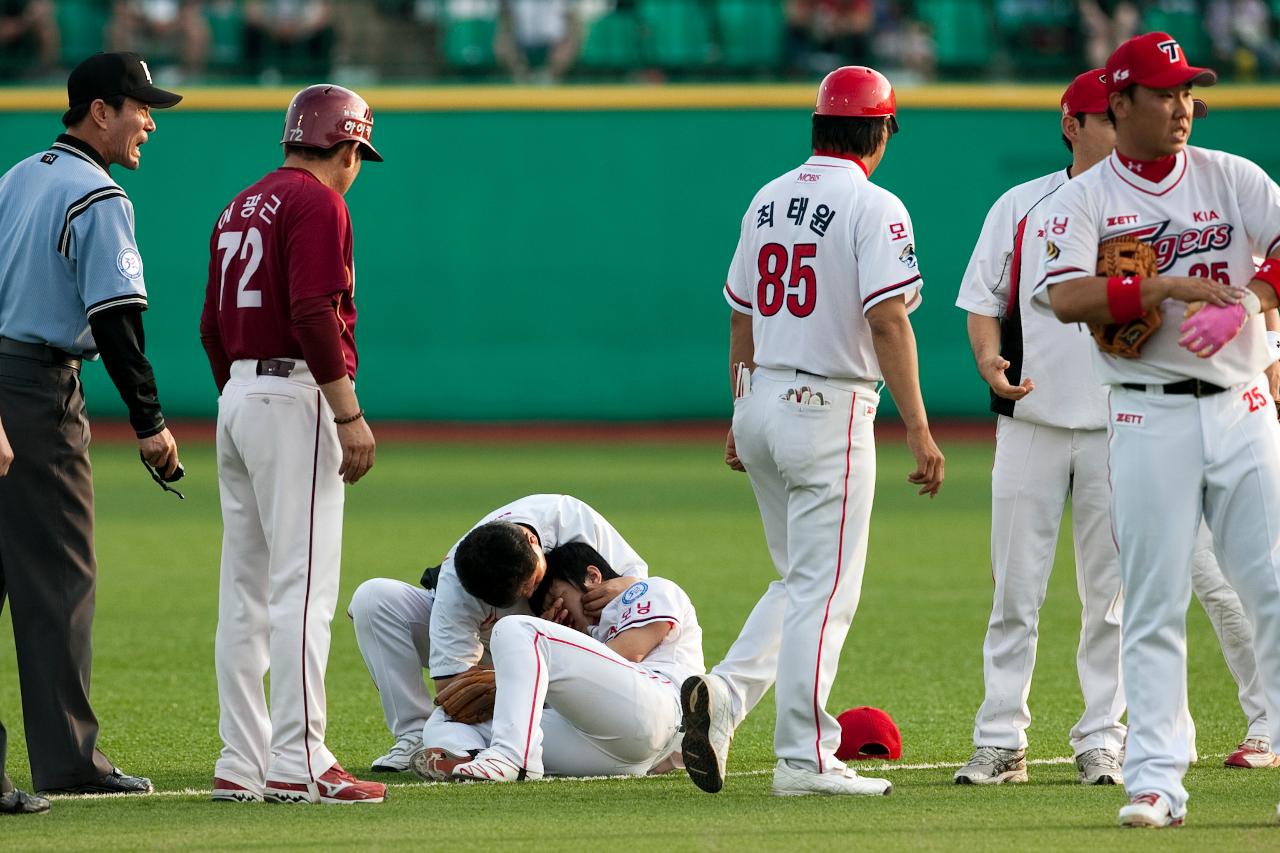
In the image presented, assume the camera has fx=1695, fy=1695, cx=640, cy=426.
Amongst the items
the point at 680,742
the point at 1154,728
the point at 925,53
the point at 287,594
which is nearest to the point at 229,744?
the point at 287,594

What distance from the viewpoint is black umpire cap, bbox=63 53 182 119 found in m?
6.05

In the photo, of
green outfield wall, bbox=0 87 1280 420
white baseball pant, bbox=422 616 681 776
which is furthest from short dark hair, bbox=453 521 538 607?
green outfield wall, bbox=0 87 1280 420

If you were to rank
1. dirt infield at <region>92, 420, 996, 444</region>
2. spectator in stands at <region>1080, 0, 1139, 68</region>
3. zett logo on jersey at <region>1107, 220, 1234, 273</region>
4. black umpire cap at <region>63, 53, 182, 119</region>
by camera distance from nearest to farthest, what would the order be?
zett logo on jersey at <region>1107, 220, 1234, 273</region> < black umpire cap at <region>63, 53, 182, 119</region> < dirt infield at <region>92, 420, 996, 444</region> < spectator in stands at <region>1080, 0, 1139, 68</region>

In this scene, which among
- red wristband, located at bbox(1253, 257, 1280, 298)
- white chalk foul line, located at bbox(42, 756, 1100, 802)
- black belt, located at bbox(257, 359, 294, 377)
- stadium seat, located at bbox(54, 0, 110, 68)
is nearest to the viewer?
red wristband, located at bbox(1253, 257, 1280, 298)

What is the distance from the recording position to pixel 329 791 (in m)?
5.55

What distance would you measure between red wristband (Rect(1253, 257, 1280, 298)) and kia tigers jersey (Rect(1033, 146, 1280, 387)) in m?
0.07

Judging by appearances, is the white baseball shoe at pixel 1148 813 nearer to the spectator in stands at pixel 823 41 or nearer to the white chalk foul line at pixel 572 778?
the white chalk foul line at pixel 572 778

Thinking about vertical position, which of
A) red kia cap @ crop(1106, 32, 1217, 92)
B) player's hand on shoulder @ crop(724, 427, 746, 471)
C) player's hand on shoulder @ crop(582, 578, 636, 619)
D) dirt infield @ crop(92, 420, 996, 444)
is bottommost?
dirt infield @ crop(92, 420, 996, 444)

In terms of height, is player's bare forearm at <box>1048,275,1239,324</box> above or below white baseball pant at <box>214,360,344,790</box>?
above

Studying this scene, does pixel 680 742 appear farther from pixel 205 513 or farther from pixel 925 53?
pixel 925 53

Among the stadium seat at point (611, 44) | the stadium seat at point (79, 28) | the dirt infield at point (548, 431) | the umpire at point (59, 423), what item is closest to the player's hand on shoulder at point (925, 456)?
the umpire at point (59, 423)

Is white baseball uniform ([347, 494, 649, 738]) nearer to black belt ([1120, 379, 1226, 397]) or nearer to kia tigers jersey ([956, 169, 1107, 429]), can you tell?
kia tigers jersey ([956, 169, 1107, 429])

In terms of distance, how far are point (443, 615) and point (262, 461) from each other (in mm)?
1058

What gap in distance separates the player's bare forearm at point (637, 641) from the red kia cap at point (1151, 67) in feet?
8.09
